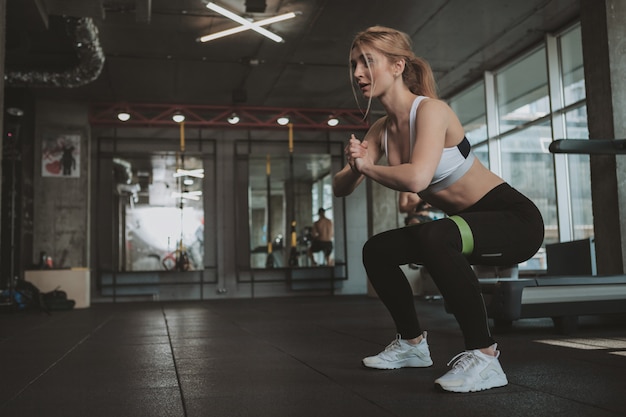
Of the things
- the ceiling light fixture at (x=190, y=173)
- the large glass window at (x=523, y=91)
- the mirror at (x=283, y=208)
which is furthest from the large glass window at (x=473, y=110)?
the ceiling light fixture at (x=190, y=173)

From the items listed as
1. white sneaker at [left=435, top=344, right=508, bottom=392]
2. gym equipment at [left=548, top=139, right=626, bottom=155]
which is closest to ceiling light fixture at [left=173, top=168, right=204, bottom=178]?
gym equipment at [left=548, top=139, right=626, bottom=155]

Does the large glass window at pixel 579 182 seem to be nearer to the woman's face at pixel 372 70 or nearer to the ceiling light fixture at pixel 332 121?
the ceiling light fixture at pixel 332 121

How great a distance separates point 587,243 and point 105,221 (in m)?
7.79

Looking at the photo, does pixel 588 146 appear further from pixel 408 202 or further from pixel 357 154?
pixel 408 202

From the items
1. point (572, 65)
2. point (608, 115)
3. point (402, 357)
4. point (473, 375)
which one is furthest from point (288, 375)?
point (572, 65)

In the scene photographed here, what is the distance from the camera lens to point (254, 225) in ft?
35.1

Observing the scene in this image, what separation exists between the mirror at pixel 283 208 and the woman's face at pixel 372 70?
843cm

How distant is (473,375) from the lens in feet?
6.18

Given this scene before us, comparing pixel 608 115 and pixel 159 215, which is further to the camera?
pixel 159 215

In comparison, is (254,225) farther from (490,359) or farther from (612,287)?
(490,359)

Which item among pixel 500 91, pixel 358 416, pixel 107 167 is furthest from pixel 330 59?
pixel 358 416

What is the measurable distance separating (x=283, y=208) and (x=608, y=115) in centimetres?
644

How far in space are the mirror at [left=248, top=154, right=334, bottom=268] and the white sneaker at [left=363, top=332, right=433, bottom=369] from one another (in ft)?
27.1

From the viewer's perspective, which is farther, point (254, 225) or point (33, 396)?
point (254, 225)
